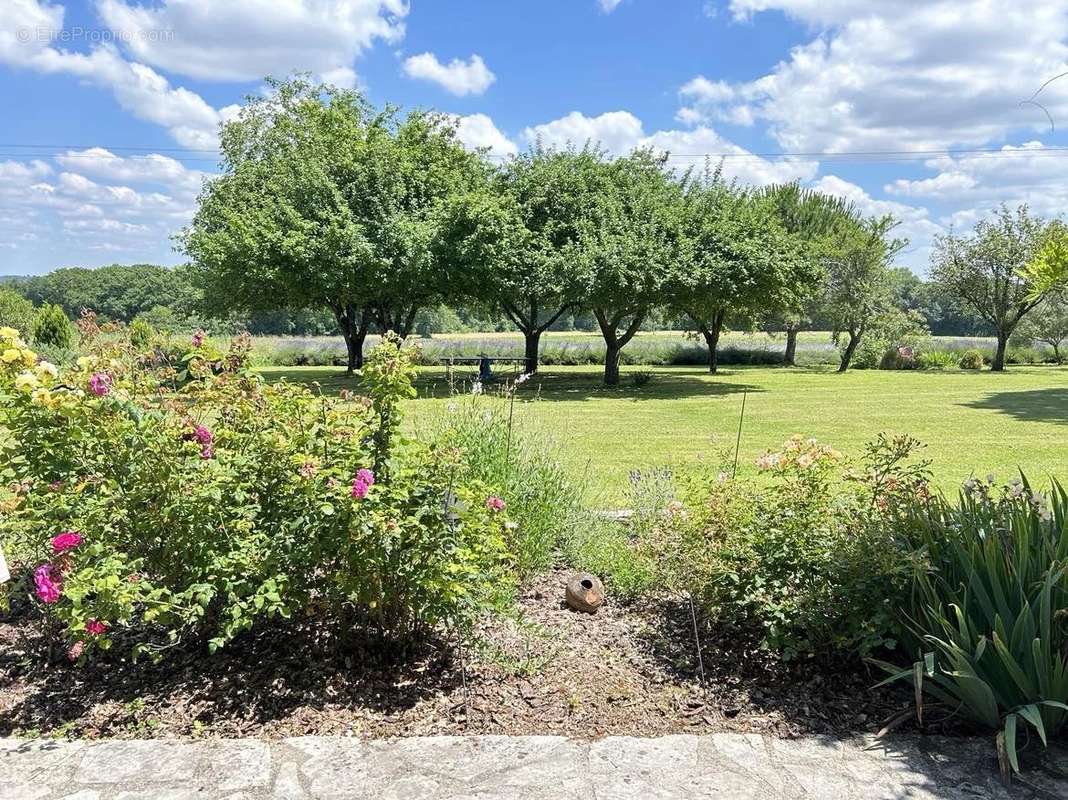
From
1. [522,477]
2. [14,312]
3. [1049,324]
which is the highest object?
[1049,324]

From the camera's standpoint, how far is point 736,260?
692 inches

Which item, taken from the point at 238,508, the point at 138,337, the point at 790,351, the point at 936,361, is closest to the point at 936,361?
the point at 936,361

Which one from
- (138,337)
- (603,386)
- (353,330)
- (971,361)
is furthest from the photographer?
(971,361)

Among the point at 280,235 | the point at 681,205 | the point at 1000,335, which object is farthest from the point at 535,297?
the point at 1000,335

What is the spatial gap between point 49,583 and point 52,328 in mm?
25785

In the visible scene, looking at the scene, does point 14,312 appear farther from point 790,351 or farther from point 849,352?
point 849,352

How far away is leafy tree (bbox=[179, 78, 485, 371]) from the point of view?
17625 mm

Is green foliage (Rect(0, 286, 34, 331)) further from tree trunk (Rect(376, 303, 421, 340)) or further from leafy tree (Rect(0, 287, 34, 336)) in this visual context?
tree trunk (Rect(376, 303, 421, 340))

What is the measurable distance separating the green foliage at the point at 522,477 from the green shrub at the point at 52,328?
2339 centimetres

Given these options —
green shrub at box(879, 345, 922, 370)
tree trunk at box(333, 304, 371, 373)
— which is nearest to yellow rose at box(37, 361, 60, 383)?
tree trunk at box(333, 304, 371, 373)

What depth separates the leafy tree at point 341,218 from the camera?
17625 millimetres

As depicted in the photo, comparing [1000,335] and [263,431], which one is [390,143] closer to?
[263,431]

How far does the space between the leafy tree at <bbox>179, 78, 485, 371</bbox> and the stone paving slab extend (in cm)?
1561

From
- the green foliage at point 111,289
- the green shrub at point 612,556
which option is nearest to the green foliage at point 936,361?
the green shrub at point 612,556
